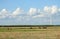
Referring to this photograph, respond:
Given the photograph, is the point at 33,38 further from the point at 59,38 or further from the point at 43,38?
the point at 59,38

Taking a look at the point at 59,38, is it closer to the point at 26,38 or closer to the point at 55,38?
the point at 55,38

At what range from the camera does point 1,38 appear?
1841 centimetres

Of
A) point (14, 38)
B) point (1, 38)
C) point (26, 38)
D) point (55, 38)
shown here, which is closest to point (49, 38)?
point (55, 38)

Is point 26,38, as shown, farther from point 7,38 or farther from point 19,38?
point 7,38

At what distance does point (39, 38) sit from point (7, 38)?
3313 millimetres

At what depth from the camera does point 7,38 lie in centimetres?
1778

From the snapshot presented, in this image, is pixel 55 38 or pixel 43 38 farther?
pixel 55 38

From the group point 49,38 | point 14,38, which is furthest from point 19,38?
point 49,38

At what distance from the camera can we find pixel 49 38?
1836cm

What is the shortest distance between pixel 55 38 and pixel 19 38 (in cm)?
393

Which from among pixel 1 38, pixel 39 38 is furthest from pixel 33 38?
pixel 1 38

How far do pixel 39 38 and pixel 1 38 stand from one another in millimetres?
4124

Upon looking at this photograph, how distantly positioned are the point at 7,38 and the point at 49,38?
4457 millimetres

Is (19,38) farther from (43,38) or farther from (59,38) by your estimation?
(59,38)
